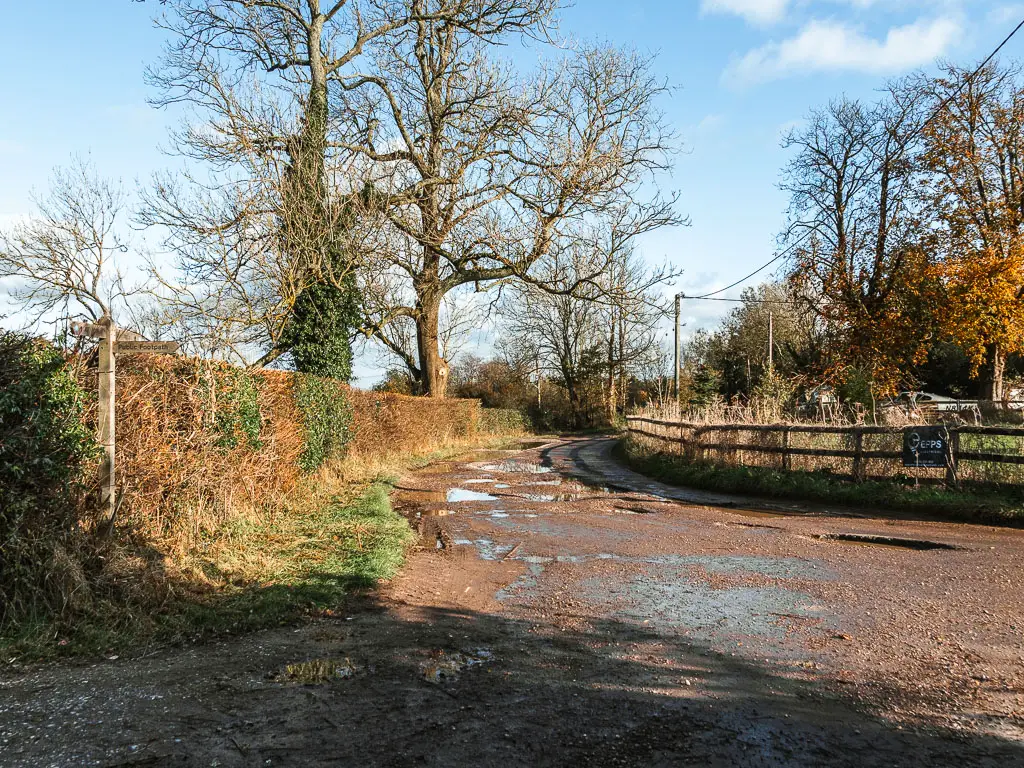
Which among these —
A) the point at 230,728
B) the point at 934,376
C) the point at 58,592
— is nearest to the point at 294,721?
the point at 230,728

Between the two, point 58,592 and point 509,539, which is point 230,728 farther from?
point 509,539

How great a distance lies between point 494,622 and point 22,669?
342cm

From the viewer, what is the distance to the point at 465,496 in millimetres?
14508

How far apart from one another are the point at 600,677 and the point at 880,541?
21.2 ft

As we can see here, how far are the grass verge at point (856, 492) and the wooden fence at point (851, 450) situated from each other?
264 mm

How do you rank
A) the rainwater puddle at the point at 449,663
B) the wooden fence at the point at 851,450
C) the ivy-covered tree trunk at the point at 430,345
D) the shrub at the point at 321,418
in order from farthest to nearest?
the ivy-covered tree trunk at the point at 430,345 < the shrub at the point at 321,418 < the wooden fence at the point at 851,450 < the rainwater puddle at the point at 449,663

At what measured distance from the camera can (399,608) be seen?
6.45m

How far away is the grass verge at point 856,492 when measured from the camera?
36.2 feet

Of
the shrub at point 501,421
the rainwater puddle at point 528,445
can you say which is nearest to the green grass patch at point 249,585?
the rainwater puddle at point 528,445

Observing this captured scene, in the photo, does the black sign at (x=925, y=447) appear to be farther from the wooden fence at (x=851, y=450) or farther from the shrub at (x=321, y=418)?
the shrub at (x=321, y=418)

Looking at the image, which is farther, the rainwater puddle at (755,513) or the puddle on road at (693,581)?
the rainwater puddle at (755,513)

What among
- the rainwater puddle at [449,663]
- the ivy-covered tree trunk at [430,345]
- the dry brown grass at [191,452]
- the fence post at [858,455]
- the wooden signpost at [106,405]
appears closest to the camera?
the rainwater puddle at [449,663]

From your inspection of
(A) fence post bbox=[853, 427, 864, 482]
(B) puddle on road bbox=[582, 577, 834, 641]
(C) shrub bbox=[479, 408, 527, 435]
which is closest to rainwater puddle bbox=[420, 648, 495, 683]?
(B) puddle on road bbox=[582, 577, 834, 641]

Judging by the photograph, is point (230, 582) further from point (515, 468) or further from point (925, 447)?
point (515, 468)
